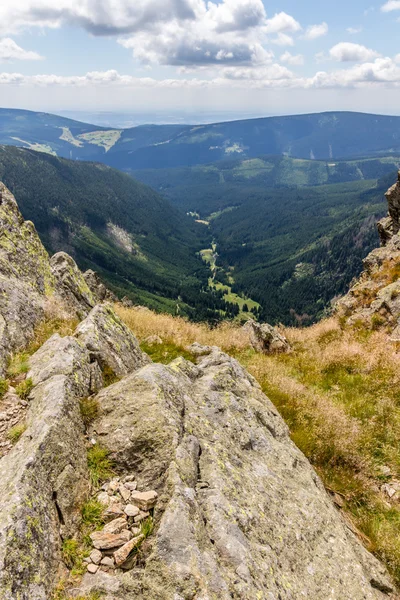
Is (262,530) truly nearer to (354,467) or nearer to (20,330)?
(354,467)

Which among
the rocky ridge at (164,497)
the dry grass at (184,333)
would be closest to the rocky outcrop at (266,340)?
the dry grass at (184,333)

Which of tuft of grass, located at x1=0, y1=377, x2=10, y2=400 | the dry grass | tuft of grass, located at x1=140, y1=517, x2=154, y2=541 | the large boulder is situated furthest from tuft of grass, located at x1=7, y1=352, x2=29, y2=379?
the dry grass

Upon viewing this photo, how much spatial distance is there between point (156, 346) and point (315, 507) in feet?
36.5

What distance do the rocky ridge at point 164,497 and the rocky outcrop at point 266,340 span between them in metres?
10.6

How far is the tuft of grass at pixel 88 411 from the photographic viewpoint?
785cm

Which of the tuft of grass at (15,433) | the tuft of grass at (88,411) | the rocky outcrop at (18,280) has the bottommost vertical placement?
the tuft of grass at (88,411)

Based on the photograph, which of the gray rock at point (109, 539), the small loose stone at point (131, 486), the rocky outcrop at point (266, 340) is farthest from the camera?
the rocky outcrop at point (266, 340)

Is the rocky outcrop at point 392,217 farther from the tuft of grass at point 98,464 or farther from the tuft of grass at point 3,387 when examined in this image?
the tuft of grass at point 3,387

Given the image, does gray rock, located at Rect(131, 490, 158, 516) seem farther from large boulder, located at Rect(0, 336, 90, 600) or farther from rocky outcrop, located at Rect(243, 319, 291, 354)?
rocky outcrop, located at Rect(243, 319, 291, 354)

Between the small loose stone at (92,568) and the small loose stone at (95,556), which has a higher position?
the small loose stone at (92,568)

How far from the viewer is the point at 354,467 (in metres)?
10.5

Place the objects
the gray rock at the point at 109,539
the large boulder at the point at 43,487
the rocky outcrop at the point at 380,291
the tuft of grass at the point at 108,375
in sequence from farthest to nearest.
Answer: the rocky outcrop at the point at 380,291 → the tuft of grass at the point at 108,375 → the gray rock at the point at 109,539 → the large boulder at the point at 43,487

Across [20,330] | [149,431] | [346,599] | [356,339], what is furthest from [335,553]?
[356,339]

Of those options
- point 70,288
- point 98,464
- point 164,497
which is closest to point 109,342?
point 98,464
